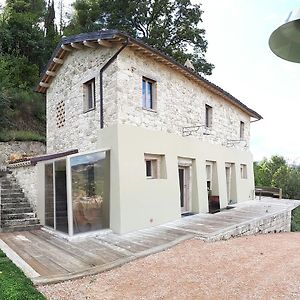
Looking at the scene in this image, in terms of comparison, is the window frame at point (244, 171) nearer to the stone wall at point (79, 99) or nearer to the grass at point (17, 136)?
the stone wall at point (79, 99)

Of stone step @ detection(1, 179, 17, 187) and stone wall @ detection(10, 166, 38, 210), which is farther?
stone step @ detection(1, 179, 17, 187)

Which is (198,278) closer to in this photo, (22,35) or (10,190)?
(10,190)

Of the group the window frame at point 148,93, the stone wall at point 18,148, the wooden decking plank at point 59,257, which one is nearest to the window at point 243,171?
the window frame at point 148,93

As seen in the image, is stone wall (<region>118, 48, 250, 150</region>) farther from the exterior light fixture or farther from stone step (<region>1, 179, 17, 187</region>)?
the exterior light fixture

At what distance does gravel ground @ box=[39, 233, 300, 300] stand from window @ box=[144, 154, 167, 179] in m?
4.10

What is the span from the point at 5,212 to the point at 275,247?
27.4 ft

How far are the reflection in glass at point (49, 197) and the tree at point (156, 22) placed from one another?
1848 centimetres

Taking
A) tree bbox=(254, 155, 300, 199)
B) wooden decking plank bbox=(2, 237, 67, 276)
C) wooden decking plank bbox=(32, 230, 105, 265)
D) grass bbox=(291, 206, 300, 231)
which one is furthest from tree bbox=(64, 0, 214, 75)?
wooden decking plank bbox=(2, 237, 67, 276)

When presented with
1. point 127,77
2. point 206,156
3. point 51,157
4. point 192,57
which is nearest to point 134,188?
point 51,157

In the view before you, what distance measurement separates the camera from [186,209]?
13.1 metres

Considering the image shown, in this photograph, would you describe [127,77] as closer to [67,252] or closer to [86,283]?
[67,252]

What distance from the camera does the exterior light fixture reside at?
1680mm

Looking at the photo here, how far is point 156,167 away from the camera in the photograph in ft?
37.3

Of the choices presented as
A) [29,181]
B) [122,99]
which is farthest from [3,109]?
[122,99]
